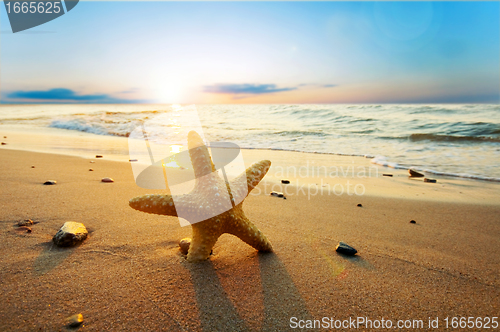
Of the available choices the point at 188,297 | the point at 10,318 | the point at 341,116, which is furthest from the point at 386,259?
the point at 341,116

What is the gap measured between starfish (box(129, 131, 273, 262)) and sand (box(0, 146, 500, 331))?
20 cm

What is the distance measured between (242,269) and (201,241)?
403mm

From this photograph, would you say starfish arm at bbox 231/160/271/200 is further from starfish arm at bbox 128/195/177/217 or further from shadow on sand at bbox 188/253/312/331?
shadow on sand at bbox 188/253/312/331

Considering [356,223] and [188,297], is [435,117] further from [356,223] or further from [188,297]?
[188,297]

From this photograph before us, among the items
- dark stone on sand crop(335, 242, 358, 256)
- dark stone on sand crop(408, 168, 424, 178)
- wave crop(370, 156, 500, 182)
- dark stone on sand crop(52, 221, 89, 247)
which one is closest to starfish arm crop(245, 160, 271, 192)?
dark stone on sand crop(335, 242, 358, 256)

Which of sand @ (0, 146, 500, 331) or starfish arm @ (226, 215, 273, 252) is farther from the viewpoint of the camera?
starfish arm @ (226, 215, 273, 252)

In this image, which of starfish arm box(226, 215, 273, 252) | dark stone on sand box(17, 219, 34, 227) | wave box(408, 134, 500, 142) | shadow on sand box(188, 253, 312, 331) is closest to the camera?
shadow on sand box(188, 253, 312, 331)

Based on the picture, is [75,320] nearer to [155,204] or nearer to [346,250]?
[155,204]

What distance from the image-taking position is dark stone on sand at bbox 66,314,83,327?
1.58m

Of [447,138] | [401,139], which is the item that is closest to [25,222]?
[401,139]

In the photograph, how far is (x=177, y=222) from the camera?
10.4 ft

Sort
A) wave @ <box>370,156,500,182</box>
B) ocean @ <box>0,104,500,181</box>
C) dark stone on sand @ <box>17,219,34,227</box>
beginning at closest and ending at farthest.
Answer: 1. dark stone on sand @ <box>17,219,34,227</box>
2. wave @ <box>370,156,500,182</box>
3. ocean @ <box>0,104,500,181</box>

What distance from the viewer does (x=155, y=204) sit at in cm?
A: 213

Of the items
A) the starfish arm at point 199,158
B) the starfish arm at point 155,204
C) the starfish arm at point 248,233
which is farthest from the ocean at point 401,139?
the starfish arm at point 155,204
